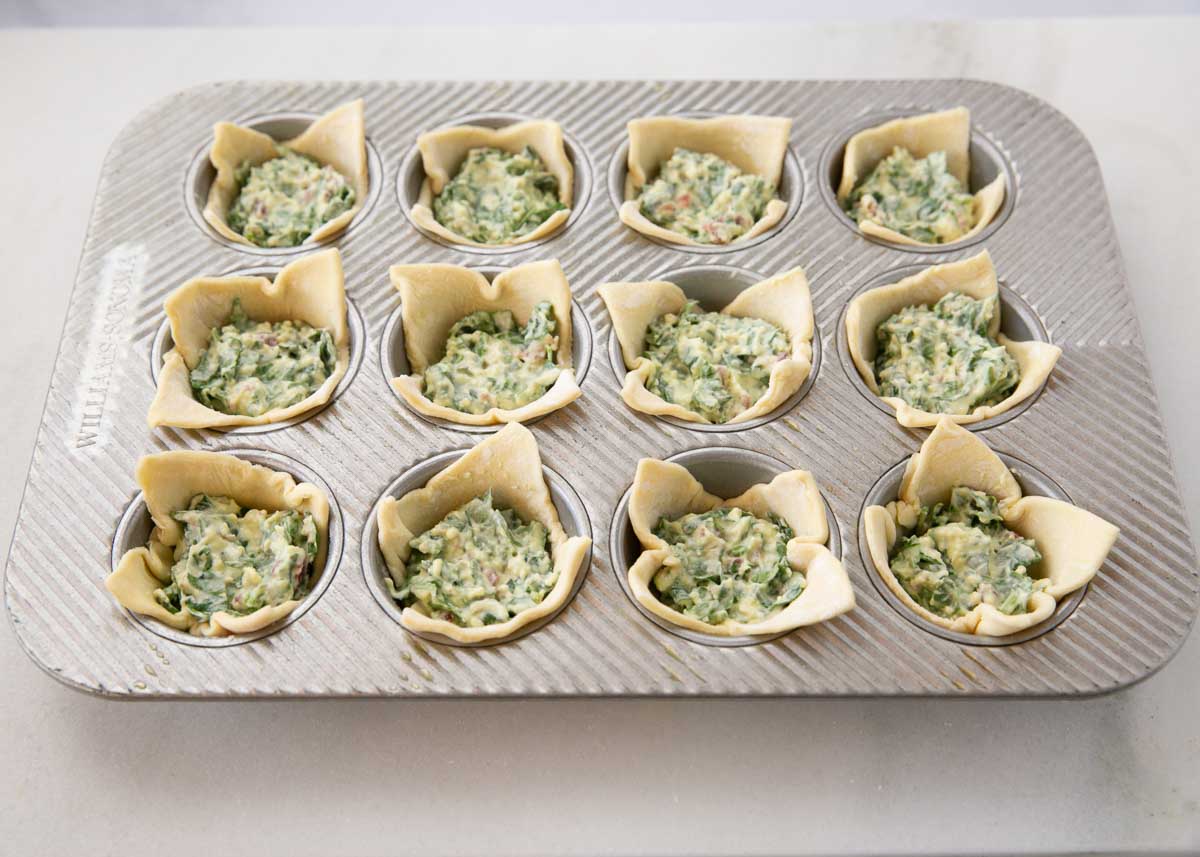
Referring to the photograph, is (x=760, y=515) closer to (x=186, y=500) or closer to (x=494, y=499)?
(x=494, y=499)

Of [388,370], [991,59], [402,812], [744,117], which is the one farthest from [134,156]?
[991,59]

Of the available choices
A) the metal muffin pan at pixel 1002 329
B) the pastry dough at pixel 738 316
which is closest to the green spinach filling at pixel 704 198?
the pastry dough at pixel 738 316

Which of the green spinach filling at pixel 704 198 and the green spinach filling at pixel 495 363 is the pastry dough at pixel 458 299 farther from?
the green spinach filling at pixel 704 198

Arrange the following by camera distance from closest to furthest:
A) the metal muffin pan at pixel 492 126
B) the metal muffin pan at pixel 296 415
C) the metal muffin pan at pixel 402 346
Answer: the metal muffin pan at pixel 296 415 → the metal muffin pan at pixel 402 346 → the metal muffin pan at pixel 492 126

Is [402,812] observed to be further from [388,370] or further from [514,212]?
[514,212]

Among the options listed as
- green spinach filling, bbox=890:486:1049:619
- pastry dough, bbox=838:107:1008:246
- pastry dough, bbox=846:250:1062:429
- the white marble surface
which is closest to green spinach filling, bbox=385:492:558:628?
the white marble surface

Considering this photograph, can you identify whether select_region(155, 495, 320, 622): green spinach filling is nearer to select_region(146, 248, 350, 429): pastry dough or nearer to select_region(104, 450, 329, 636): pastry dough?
select_region(104, 450, 329, 636): pastry dough
